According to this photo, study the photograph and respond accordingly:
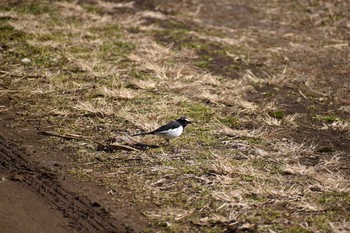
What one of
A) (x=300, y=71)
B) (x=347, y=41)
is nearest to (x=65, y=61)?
(x=300, y=71)

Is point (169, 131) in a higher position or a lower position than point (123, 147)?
higher

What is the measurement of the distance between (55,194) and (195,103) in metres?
3.95

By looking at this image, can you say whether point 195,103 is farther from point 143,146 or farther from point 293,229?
point 293,229

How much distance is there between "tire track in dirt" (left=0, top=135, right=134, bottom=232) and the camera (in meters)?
6.47

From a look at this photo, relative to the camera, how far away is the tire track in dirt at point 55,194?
6469 millimetres

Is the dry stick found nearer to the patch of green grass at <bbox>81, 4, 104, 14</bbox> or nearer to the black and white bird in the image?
the black and white bird

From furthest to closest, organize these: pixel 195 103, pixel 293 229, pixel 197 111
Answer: pixel 195 103
pixel 197 111
pixel 293 229

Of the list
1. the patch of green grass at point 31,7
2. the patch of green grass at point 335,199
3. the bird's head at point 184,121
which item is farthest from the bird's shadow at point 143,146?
the patch of green grass at point 31,7

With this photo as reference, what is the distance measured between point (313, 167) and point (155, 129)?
8.08ft

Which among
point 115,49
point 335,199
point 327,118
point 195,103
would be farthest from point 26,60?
point 335,199

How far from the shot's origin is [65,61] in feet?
40.5

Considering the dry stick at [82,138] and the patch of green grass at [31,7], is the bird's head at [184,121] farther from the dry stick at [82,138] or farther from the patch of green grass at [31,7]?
the patch of green grass at [31,7]

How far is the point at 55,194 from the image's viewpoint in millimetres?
7133

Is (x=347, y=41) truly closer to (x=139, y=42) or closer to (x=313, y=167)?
(x=139, y=42)
